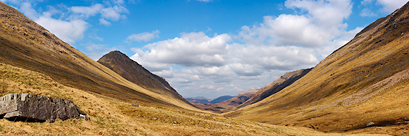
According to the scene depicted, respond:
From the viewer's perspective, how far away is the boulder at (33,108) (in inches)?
683

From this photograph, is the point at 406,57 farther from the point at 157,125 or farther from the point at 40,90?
the point at 40,90

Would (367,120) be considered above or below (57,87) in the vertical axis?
below

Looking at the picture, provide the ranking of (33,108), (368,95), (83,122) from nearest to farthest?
1. (33,108)
2. (83,122)
3. (368,95)

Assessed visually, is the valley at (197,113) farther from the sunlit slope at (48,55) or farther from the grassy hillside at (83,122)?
the sunlit slope at (48,55)

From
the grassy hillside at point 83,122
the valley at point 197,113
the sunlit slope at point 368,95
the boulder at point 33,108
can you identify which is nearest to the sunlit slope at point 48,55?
the valley at point 197,113

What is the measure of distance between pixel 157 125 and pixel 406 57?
136378 millimetres

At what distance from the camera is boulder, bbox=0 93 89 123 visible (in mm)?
17344

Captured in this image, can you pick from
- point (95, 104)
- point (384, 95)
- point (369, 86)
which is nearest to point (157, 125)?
point (95, 104)

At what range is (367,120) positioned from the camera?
59219 millimetres

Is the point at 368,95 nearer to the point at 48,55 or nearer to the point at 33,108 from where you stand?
the point at 33,108

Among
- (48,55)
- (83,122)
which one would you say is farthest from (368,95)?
(48,55)

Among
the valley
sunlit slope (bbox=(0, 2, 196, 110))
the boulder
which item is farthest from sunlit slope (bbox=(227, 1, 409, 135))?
sunlit slope (bbox=(0, 2, 196, 110))

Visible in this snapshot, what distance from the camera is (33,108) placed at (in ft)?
62.0

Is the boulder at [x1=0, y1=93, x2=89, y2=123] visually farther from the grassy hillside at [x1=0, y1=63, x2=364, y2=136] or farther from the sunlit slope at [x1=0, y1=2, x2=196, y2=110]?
the sunlit slope at [x1=0, y1=2, x2=196, y2=110]
